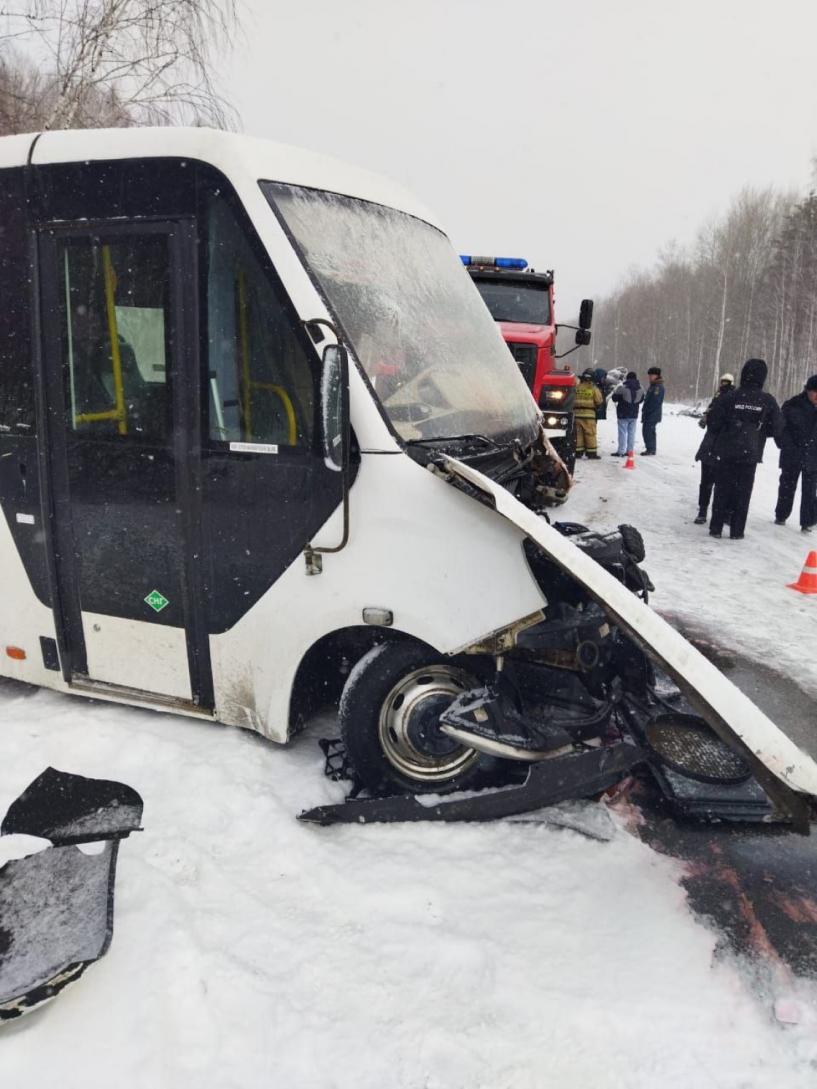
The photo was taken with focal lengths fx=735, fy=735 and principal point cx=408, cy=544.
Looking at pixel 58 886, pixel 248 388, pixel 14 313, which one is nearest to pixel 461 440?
pixel 248 388

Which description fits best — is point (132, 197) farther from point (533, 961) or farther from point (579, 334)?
point (579, 334)

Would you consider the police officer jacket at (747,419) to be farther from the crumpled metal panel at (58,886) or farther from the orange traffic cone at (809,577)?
the crumpled metal panel at (58,886)

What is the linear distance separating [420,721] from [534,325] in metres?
9.87

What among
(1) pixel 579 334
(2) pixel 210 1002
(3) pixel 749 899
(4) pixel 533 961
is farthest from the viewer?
(1) pixel 579 334

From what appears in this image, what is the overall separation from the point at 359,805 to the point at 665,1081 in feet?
4.68

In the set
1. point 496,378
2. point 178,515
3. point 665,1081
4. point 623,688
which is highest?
point 496,378

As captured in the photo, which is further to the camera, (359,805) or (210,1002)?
(359,805)

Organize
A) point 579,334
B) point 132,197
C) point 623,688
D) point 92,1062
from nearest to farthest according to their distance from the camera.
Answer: point 92,1062, point 132,197, point 623,688, point 579,334

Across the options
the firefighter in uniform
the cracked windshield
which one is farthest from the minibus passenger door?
the firefighter in uniform

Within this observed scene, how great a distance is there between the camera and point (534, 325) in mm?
11797

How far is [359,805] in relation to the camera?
306 cm

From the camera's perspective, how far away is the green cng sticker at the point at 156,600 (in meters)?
3.34

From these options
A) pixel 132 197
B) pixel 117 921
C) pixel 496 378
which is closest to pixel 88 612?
pixel 117 921

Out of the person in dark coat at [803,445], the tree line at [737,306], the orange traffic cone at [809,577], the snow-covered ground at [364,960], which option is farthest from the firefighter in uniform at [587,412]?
the tree line at [737,306]
